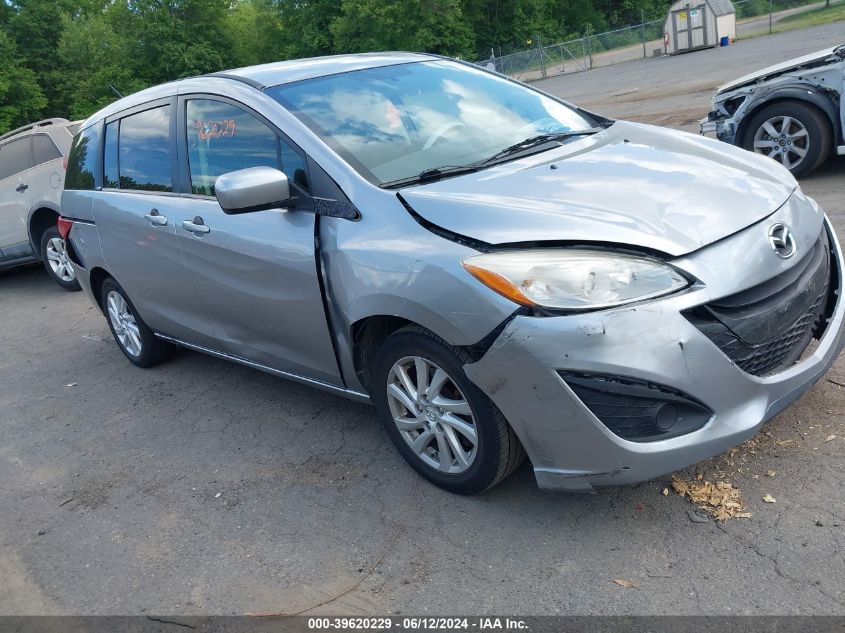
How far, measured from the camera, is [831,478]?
10.2 ft

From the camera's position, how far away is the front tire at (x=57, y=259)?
366 inches

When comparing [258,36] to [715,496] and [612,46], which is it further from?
[715,496]

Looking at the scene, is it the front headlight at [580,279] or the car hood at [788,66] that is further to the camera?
the car hood at [788,66]

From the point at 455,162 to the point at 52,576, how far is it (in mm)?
2545

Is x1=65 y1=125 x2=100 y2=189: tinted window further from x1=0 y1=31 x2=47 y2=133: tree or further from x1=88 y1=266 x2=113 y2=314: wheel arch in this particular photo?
x1=0 y1=31 x2=47 y2=133: tree

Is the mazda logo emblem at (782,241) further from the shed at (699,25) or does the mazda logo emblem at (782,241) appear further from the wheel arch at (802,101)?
the shed at (699,25)

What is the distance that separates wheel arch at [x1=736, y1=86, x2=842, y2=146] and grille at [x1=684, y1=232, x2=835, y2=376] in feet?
14.2

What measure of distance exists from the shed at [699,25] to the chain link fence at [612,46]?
536 cm

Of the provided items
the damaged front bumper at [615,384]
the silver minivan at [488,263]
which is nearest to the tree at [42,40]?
the silver minivan at [488,263]

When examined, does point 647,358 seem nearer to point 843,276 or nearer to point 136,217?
point 843,276

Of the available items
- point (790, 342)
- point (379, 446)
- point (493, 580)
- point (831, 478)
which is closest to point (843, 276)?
point (790, 342)

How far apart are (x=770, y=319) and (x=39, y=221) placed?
28.7 ft

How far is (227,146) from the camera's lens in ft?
13.9

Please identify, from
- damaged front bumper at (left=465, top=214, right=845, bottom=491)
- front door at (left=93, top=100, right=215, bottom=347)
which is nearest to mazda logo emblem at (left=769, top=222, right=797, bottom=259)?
damaged front bumper at (left=465, top=214, right=845, bottom=491)
